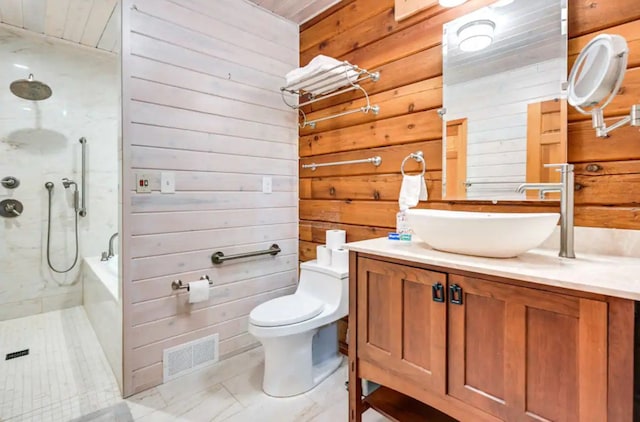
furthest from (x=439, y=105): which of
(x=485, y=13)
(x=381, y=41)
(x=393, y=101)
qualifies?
(x=381, y=41)

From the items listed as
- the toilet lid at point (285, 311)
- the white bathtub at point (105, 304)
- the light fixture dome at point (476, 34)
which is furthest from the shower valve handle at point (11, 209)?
the light fixture dome at point (476, 34)

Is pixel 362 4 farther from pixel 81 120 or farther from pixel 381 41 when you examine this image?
pixel 81 120

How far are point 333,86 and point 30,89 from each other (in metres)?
2.40

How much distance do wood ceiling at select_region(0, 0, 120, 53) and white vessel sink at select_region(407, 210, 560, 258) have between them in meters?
2.51

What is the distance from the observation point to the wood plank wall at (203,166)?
175cm

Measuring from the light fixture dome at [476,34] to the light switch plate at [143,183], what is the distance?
5.97ft

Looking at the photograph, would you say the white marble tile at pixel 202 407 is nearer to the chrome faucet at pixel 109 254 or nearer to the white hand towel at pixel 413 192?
the white hand towel at pixel 413 192

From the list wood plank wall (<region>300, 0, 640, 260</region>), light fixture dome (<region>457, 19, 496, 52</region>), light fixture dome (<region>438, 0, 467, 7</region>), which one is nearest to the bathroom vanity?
wood plank wall (<region>300, 0, 640, 260</region>)

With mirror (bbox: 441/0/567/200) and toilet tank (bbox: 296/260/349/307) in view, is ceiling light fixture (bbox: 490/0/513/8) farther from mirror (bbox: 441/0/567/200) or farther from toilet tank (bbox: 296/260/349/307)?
toilet tank (bbox: 296/260/349/307)

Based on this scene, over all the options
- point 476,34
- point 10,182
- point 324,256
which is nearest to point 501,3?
point 476,34

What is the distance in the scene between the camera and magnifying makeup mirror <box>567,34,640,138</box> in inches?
35.1

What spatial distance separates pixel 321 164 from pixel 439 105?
94 centimetres

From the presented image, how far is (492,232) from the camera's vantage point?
1.03 meters

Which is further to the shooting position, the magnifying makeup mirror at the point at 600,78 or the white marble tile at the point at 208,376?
the white marble tile at the point at 208,376
